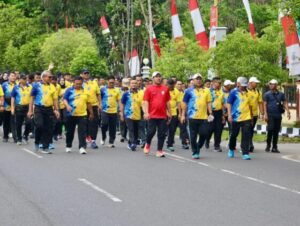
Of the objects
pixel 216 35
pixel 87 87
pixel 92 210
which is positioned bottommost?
pixel 92 210

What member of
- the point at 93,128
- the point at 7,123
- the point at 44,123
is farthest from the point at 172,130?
the point at 7,123

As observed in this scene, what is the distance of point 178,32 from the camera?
1368 inches

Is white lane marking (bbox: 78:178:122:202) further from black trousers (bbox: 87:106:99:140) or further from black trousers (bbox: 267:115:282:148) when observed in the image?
black trousers (bbox: 267:115:282:148)

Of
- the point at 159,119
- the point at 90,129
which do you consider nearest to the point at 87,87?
the point at 90,129

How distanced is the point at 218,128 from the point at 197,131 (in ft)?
9.22

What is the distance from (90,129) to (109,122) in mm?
1072

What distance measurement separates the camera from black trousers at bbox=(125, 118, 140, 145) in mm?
21422

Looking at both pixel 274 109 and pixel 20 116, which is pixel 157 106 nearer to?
pixel 274 109

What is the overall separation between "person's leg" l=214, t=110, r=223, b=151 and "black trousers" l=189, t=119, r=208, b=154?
94.4 inches

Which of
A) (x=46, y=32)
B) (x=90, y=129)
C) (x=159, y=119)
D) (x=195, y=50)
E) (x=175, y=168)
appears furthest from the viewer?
(x=46, y=32)

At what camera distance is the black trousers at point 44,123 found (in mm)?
19547

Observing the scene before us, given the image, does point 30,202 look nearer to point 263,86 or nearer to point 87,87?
point 87,87

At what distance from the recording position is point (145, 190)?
43.0 feet

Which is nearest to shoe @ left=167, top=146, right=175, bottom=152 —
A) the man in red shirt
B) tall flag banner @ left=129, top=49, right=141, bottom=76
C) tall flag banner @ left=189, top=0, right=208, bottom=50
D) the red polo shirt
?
the man in red shirt
